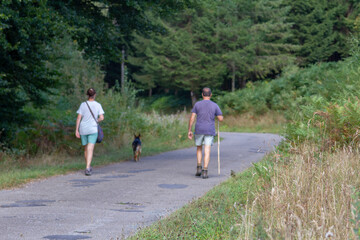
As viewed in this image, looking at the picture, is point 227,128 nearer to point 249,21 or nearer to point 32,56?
point 249,21

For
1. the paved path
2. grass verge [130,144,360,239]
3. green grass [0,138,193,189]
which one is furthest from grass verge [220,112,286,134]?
grass verge [130,144,360,239]

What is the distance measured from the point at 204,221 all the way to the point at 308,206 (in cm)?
129

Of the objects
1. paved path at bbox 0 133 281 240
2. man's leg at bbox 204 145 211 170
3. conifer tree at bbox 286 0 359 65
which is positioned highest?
conifer tree at bbox 286 0 359 65

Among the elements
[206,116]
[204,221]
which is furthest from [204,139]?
[204,221]

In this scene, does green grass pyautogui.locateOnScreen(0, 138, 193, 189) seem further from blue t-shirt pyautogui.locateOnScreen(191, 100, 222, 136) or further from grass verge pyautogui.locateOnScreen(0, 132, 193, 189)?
blue t-shirt pyautogui.locateOnScreen(191, 100, 222, 136)

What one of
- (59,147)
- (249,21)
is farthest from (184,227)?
(249,21)

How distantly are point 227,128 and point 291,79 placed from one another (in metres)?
6.07

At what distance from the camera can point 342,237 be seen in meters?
4.56

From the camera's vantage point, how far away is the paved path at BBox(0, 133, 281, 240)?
652cm

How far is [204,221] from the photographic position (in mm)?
6137

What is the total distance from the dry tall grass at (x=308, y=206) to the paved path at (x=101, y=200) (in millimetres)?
1491

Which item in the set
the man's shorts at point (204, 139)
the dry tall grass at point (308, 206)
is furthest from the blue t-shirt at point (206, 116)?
the dry tall grass at point (308, 206)

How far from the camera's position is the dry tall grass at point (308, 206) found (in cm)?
439

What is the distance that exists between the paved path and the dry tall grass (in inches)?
58.7
